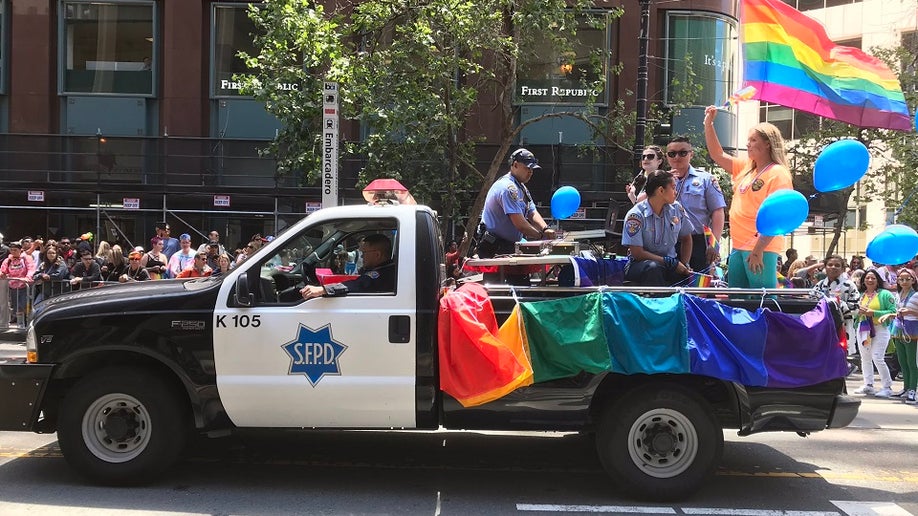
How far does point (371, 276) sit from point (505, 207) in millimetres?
1953

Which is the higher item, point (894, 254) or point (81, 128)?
point (81, 128)

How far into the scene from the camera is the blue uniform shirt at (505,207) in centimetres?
704

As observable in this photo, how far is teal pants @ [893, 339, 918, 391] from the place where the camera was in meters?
10.4

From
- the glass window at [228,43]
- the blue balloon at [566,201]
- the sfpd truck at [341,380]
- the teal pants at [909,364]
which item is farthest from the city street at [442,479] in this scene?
the glass window at [228,43]

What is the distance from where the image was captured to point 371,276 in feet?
18.0

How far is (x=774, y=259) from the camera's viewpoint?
6.21 m

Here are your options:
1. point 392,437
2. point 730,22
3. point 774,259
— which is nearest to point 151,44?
point 730,22

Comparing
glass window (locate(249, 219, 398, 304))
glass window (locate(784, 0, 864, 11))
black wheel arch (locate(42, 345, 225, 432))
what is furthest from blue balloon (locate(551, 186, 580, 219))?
glass window (locate(784, 0, 864, 11))

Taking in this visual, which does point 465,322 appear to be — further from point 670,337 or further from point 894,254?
point 894,254

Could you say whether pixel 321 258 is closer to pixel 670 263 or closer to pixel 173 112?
pixel 670 263

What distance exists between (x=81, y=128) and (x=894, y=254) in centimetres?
2151

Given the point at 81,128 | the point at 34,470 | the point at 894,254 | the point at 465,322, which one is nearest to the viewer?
the point at 465,322

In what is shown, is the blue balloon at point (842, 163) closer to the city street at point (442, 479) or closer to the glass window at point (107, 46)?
the city street at point (442, 479)

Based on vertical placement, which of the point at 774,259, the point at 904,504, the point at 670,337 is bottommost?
the point at 904,504
